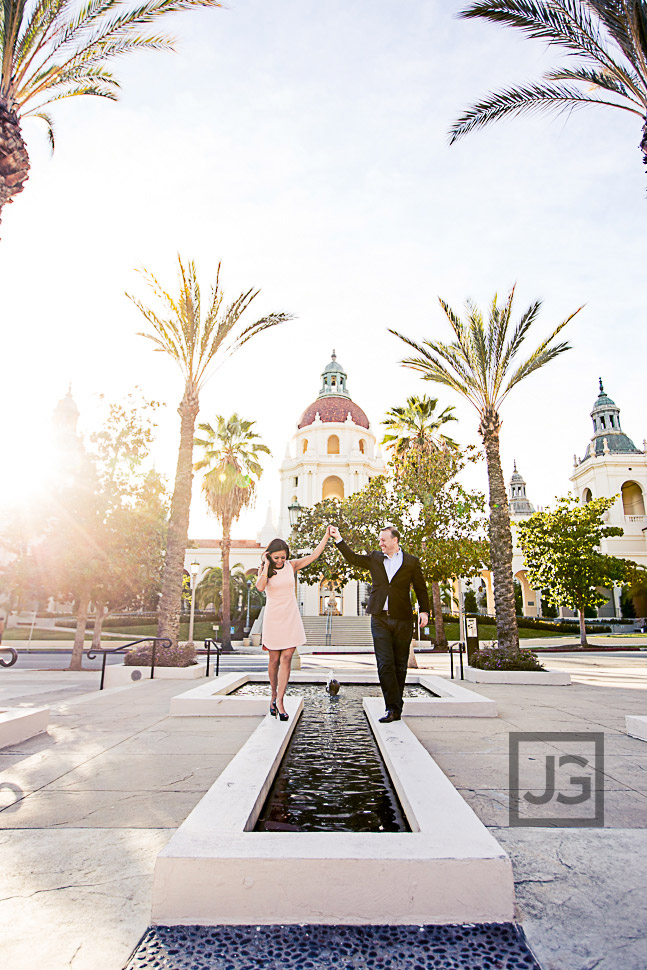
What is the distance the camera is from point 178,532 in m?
14.0

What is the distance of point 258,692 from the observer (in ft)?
27.8

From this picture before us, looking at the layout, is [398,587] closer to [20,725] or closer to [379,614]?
[379,614]

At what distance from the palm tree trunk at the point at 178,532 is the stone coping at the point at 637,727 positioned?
9815mm

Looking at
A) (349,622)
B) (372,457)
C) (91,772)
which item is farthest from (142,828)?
(372,457)

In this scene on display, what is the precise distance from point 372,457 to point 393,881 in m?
51.1

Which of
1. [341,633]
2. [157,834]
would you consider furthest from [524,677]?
[341,633]

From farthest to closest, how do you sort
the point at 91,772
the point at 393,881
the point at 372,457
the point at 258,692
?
the point at 372,457
the point at 258,692
the point at 91,772
the point at 393,881

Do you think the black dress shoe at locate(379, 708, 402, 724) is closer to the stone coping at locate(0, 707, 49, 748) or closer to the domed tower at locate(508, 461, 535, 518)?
the stone coping at locate(0, 707, 49, 748)

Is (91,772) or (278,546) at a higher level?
(278,546)

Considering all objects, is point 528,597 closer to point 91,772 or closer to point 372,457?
point 372,457

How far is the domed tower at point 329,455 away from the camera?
50.1 m

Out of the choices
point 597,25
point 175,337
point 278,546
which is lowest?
point 278,546

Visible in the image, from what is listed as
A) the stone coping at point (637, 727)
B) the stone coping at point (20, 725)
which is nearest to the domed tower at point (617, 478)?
the stone coping at point (637, 727)

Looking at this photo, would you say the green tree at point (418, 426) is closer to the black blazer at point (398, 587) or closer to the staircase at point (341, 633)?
the staircase at point (341, 633)
